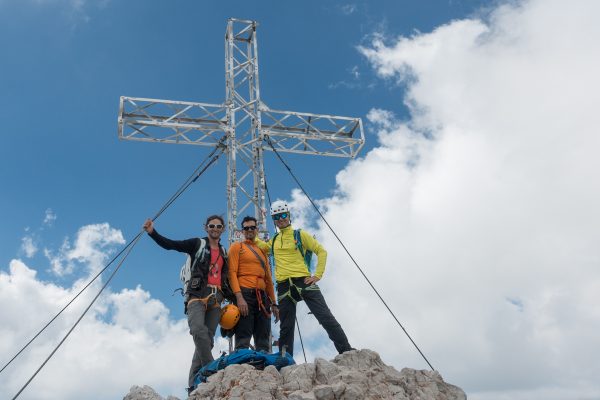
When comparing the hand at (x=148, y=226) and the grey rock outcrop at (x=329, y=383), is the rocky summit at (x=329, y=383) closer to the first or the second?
the grey rock outcrop at (x=329, y=383)

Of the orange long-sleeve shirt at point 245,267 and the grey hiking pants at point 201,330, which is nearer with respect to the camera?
the grey hiking pants at point 201,330

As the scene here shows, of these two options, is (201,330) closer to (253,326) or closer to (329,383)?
(253,326)

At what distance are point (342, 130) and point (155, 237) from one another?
8383 millimetres

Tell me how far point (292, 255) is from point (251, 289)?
74cm

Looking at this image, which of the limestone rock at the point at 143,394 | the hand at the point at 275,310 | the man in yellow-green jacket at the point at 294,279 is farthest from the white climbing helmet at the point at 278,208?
the limestone rock at the point at 143,394

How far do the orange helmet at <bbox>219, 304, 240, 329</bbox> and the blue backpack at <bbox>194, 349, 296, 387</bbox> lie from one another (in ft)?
1.87

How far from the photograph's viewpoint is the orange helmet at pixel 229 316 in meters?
7.44

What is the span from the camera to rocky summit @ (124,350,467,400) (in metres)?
6.19

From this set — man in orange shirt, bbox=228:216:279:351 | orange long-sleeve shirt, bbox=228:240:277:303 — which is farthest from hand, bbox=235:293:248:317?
orange long-sleeve shirt, bbox=228:240:277:303

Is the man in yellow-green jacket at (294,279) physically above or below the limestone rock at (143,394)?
above

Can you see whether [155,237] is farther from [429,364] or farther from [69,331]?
[429,364]

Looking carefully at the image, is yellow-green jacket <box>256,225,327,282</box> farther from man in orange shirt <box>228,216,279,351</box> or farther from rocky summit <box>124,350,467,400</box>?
rocky summit <box>124,350,467,400</box>

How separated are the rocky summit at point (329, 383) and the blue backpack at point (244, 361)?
228mm

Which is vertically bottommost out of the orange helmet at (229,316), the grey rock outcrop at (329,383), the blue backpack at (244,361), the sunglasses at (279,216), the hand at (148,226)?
the grey rock outcrop at (329,383)
